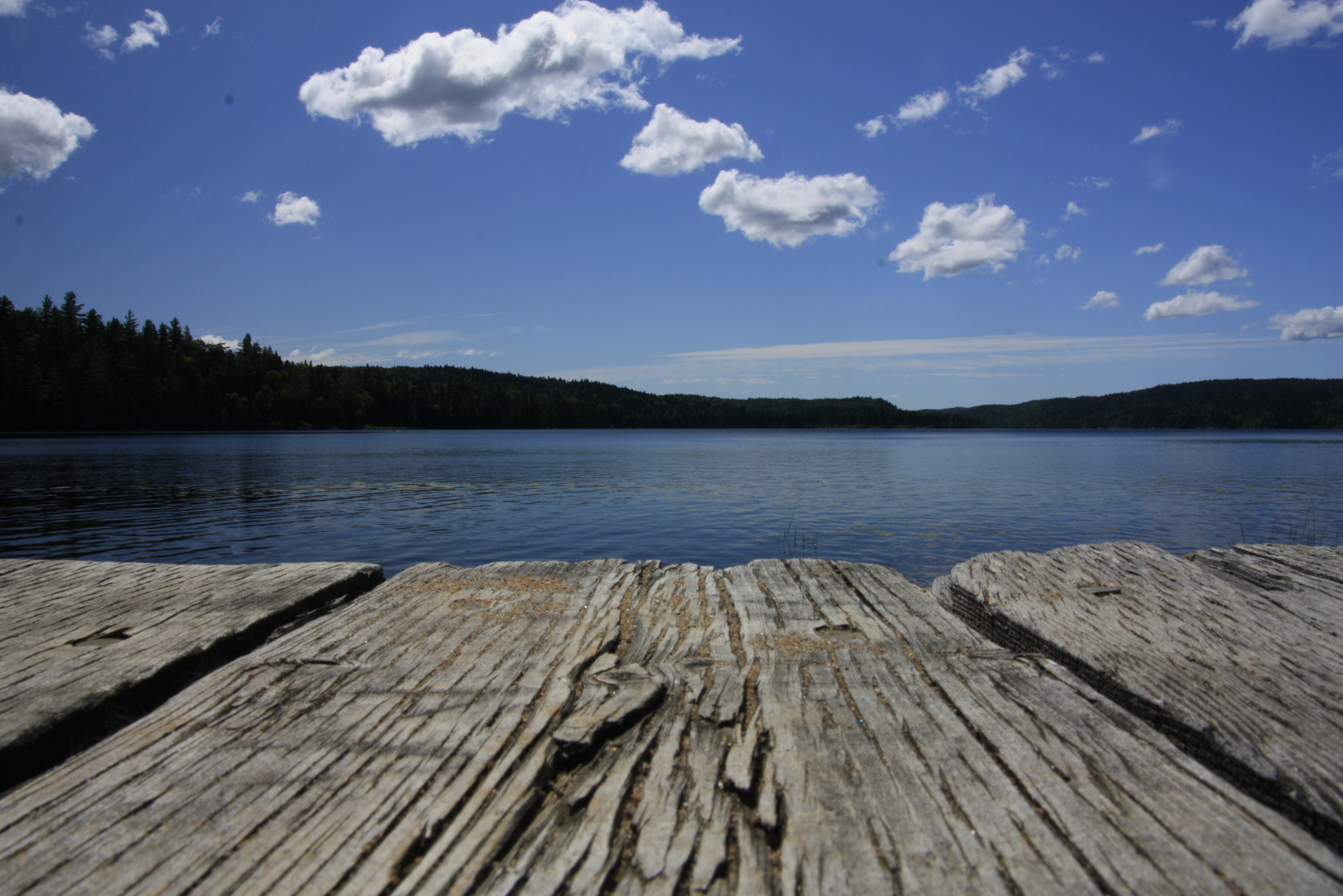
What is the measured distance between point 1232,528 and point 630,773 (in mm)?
26554

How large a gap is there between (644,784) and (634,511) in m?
23.5

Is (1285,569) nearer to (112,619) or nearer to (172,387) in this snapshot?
(112,619)

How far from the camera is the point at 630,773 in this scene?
1.85 meters

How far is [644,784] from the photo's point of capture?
5.98 ft

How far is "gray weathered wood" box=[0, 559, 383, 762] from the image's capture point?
232 centimetres

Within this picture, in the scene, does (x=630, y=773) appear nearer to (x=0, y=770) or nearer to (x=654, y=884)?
(x=654, y=884)

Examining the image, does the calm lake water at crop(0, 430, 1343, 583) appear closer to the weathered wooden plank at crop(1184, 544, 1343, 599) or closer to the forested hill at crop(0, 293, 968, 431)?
the weathered wooden plank at crop(1184, 544, 1343, 599)

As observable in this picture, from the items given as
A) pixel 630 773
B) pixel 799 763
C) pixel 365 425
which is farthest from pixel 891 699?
pixel 365 425

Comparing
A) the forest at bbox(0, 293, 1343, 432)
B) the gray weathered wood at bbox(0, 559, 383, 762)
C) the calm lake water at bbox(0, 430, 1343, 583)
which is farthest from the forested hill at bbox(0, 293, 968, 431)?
the gray weathered wood at bbox(0, 559, 383, 762)

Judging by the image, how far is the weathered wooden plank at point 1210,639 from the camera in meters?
1.95

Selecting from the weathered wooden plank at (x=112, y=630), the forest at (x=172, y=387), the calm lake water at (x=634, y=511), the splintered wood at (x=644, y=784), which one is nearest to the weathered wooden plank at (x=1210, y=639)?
the splintered wood at (x=644, y=784)

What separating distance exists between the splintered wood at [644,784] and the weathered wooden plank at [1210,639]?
8.8 inches

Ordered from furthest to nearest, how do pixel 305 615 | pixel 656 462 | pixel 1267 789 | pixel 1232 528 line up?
1. pixel 656 462
2. pixel 1232 528
3. pixel 305 615
4. pixel 1267 789

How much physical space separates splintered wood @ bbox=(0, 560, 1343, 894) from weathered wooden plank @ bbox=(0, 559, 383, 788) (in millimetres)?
260
